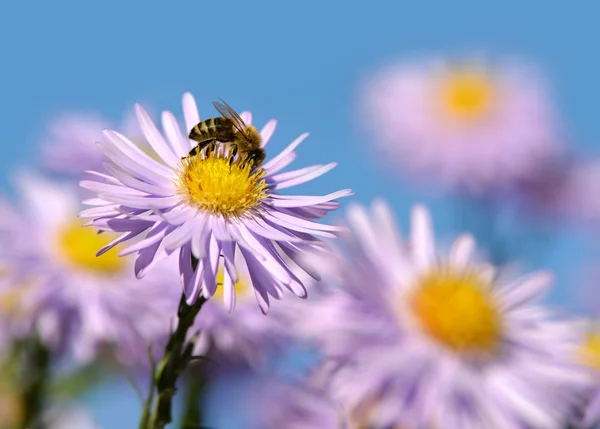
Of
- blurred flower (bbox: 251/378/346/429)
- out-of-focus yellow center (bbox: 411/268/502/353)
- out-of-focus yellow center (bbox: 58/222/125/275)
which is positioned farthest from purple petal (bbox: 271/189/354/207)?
out-of-focus yellow center (bbox: 58/222/125/275)

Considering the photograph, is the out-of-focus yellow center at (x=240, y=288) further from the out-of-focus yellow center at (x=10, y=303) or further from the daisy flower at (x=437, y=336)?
the out-of-focus yellow center at (x=10, y=303)

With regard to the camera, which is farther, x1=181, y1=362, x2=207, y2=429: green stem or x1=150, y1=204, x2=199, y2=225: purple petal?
x1=181, y1=362, x2=207, y2=429: green stem

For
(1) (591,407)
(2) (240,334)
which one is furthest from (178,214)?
(1) (591,407)

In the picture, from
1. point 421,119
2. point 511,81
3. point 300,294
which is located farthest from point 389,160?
point 300,294

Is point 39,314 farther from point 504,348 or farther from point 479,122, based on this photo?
point 479,122

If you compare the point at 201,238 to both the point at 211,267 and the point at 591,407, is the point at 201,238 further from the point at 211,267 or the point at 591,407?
the point at 591,407

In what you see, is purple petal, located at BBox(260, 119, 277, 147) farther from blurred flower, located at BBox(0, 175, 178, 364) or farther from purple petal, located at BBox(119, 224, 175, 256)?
blurred flower, located at BBox(0, 175, 178, 364)

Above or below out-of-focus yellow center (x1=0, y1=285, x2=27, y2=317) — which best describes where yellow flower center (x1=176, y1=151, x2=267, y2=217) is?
above
